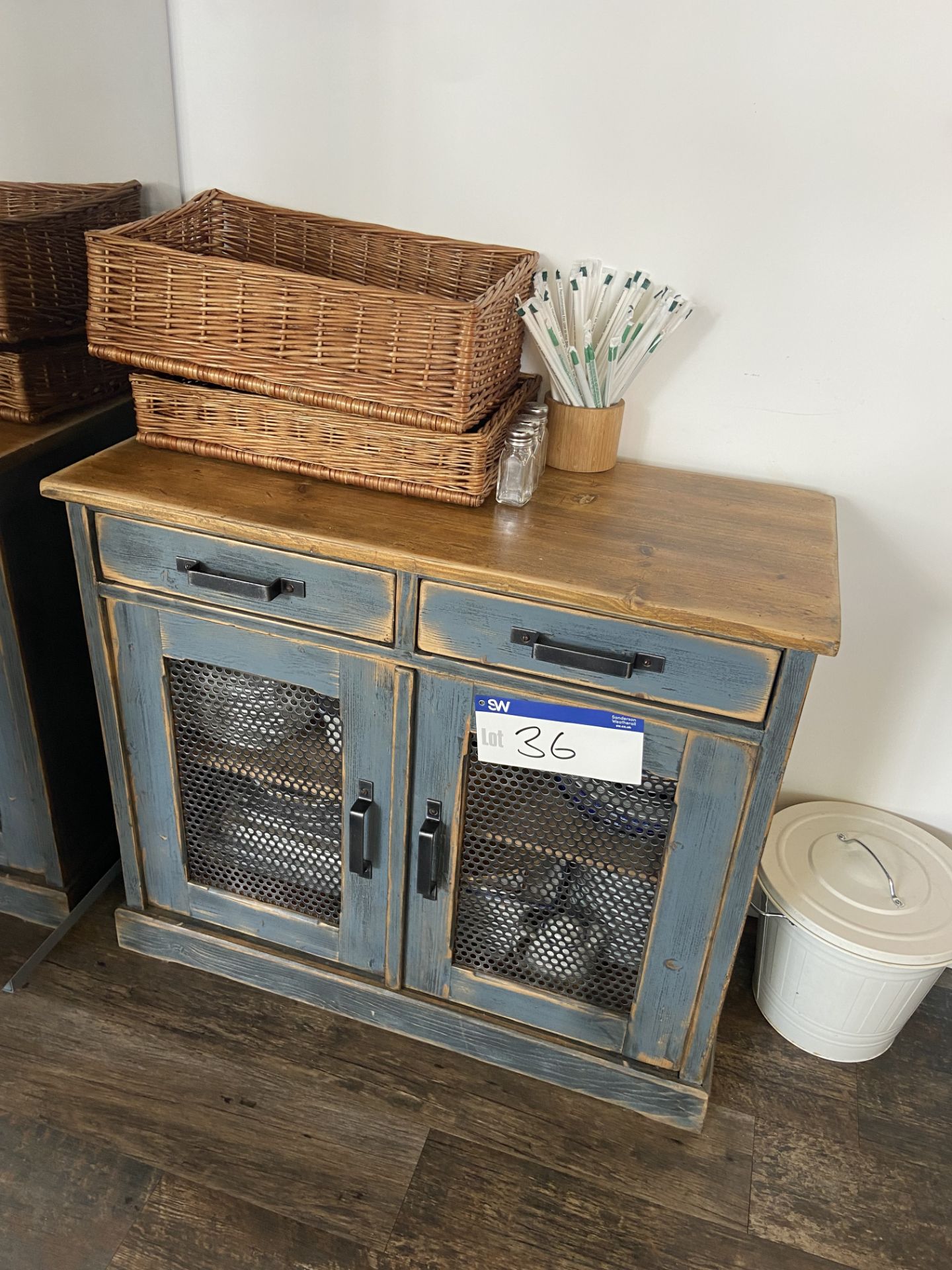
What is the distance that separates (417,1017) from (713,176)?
137 cm

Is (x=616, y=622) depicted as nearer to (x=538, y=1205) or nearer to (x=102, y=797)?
(x=538, y=1205)

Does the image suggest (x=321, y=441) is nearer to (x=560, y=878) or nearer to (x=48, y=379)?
(x=48, y=379)

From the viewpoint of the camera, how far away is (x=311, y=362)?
4.14 feet

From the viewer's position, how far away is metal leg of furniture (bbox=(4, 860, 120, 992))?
162 cm

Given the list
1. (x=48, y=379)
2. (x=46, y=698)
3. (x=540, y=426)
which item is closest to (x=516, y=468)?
(x=540, y=426)

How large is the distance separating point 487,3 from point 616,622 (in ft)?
2.96

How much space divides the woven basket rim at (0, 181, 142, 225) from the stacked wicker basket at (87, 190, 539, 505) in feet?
0.53

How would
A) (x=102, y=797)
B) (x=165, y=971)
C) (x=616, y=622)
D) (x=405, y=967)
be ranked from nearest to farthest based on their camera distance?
(x=616, y=622), (x=405, y=967), (x=165, y=971), (x=102, y=797)

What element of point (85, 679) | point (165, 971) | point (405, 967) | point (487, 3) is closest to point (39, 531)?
point (85, 679)

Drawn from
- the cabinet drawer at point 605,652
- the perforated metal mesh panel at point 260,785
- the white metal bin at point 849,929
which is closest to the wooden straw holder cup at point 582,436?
the cabinet drawer at point 605,652

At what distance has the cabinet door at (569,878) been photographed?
1.25 m

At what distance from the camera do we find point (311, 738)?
4.72 ft

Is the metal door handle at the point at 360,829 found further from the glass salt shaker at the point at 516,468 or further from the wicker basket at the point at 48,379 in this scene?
the wicker basket at the point at 48,379

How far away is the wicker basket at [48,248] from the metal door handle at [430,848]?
936 mm
